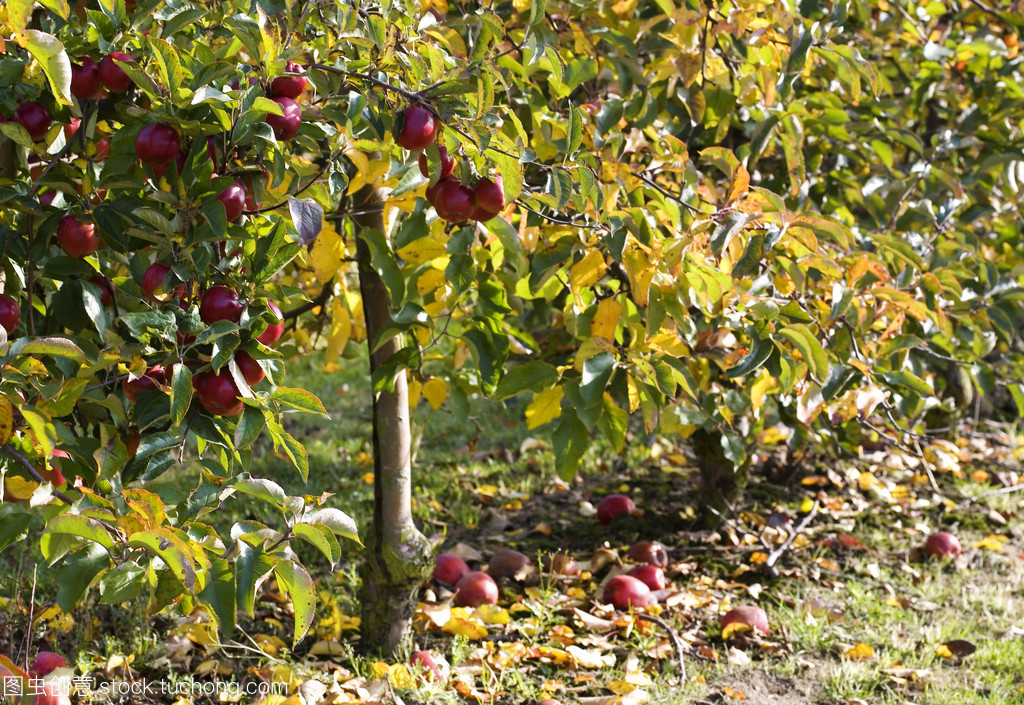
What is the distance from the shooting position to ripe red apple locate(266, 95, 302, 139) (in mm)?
1328

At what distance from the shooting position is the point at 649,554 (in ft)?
8.84

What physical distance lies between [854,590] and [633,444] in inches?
53.9

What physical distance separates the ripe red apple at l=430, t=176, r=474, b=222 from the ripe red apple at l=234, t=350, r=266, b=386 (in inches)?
17.2

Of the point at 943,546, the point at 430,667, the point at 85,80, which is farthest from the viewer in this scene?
the point at 943,546

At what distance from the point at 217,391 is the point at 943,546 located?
241 cm

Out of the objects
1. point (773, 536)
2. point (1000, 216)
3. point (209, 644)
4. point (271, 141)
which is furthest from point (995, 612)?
point (271, 141)

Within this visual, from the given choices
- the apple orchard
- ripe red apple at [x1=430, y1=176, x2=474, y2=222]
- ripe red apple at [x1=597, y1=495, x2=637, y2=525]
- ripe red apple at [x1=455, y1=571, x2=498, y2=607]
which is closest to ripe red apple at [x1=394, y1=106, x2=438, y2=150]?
the apple orchard

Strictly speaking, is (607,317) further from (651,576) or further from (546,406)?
(651,576)

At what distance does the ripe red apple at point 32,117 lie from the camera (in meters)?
1.39

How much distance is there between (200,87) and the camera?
1.30 metres

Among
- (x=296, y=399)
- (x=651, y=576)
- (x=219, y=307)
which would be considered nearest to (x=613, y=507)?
(x=651, y=576)

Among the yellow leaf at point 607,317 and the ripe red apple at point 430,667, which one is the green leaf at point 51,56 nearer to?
the yellow leaf at point 607,317

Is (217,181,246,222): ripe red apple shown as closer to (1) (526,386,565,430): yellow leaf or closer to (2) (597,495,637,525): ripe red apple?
(1) (526,386,565,430): yellow leaf

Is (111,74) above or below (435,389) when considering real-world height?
above
